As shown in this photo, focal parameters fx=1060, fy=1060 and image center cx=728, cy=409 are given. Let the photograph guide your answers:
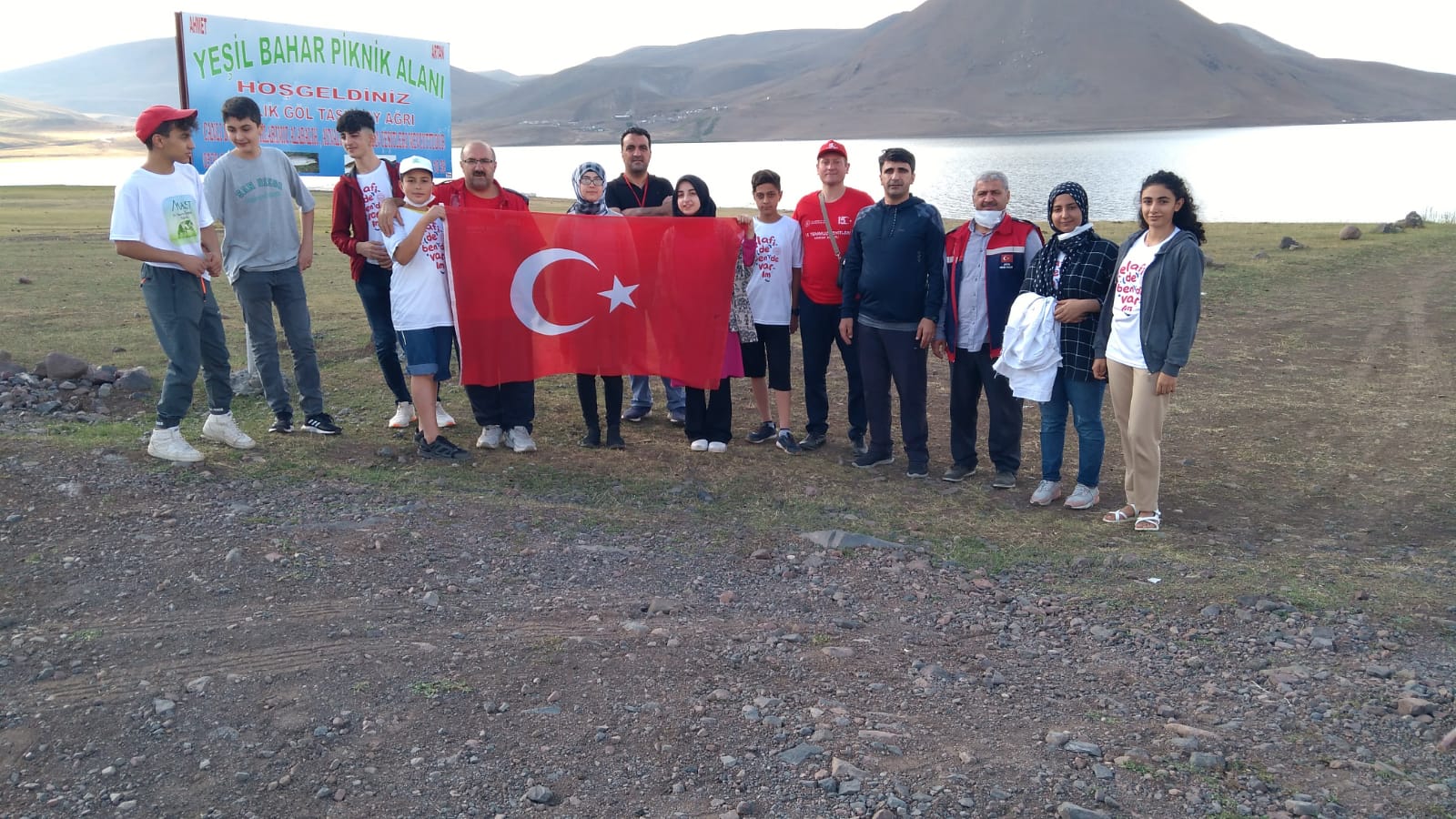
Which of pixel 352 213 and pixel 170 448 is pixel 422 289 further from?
pixel 170 448

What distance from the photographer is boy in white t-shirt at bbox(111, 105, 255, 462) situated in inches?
239

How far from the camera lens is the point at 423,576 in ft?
16.4

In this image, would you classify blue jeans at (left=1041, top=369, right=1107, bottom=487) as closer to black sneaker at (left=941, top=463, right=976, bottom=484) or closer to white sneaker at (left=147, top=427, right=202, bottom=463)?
black sneaker at (left=941, top=463, right=976, bottom=484)

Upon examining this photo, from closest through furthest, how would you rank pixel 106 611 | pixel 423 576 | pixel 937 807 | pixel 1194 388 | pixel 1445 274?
1. pixel 937 807
2. pixel 106 611
3. pixel 423 576
4. pixel 1194 388
5. pixel 1445 274

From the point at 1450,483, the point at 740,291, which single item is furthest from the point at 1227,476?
the point at 740,291

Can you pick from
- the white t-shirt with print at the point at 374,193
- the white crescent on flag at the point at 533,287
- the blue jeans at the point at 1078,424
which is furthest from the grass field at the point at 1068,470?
the white t-shirt with print at the point at 374,193

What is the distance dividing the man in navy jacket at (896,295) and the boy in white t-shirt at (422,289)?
107 inches

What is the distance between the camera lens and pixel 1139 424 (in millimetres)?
6145

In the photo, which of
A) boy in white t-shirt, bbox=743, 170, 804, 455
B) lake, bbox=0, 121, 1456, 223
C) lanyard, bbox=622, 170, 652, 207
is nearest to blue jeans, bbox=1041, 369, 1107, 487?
boy in white t-shirt, bbox=743, 170, 804, 455

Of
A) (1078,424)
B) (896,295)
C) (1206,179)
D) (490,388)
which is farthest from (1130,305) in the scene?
(1206,179)

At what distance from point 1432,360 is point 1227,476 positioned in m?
5.41

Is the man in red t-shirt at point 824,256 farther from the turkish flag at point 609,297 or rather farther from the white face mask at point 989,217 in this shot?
the white face mask at point 989,217

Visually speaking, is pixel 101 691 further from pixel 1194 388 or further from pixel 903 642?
pixel 1194 388

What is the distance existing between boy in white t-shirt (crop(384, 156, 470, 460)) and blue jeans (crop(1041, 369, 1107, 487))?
12.5 feet
